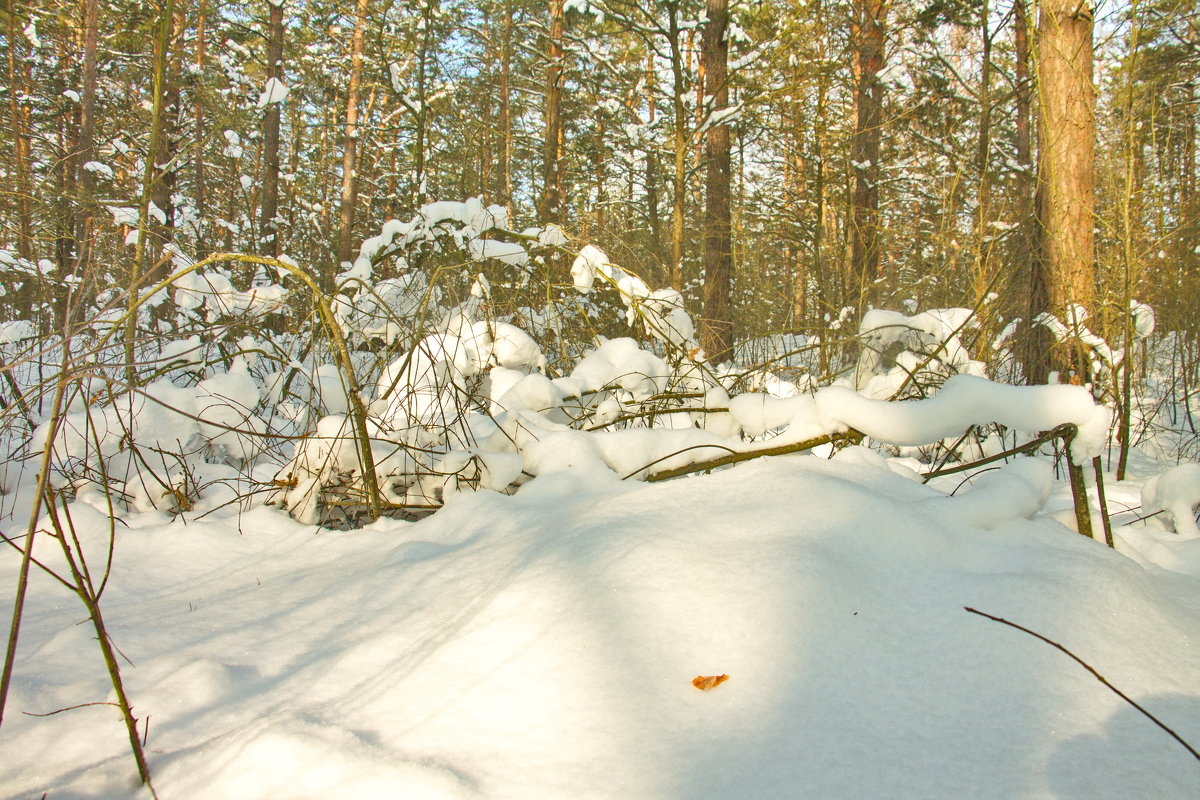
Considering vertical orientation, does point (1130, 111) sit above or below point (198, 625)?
above

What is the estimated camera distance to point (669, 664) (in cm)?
107

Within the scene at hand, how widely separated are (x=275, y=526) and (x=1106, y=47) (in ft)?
14.7

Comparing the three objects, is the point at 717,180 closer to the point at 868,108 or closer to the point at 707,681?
the point at 868,108

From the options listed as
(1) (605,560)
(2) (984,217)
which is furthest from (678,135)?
(1) (605,560)

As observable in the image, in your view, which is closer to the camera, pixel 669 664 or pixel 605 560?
pixel 669 664

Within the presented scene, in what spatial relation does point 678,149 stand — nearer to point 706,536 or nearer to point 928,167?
point 928,167

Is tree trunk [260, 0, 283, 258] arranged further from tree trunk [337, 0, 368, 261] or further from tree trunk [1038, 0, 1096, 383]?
tree trunk [1038, 0, 1096, 383]

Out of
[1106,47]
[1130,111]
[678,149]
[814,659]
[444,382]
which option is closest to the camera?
[814,659]

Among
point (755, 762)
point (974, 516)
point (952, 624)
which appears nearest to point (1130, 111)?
point (974, 516)

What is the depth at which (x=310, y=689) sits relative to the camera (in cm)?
112

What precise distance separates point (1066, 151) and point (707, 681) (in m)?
3.60

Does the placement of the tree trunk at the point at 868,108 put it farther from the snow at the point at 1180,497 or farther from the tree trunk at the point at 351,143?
the tree trunk at the point at 351,143

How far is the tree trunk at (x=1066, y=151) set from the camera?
3168 mm

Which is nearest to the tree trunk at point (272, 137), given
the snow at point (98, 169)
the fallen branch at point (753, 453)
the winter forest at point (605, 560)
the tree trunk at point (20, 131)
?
the snow at point (98, 169)
